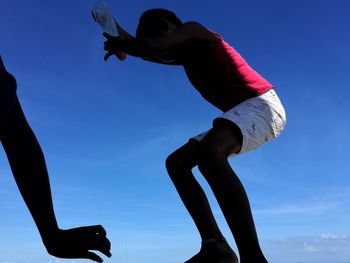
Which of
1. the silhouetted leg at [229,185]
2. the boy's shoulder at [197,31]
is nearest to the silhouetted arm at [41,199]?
the silhouetted leg at [229,185]

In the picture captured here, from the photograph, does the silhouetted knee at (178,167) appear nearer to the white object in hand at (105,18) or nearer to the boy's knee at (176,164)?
the boy's knee at (176,164)

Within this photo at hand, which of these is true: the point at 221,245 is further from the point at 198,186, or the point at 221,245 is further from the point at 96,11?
the point at 96,11

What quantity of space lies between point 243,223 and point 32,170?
3.87 ft

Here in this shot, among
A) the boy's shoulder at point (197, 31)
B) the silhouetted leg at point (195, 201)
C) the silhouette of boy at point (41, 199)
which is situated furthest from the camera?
the boy's shoulder at point (197, 31)

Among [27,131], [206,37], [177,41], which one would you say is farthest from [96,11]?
[27,131]

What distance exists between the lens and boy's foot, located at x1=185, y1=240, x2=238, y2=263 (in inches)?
95.7

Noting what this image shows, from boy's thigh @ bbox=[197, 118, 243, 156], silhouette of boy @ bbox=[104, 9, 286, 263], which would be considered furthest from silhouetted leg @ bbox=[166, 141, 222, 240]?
boy's thigh @ bbox=[197, 118, 243, 156]

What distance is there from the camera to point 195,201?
275cm

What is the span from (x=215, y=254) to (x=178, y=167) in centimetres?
66

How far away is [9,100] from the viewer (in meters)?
1.20

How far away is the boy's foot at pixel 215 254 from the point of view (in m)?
2.43

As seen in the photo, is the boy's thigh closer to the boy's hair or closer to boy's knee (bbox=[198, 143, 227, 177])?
boy's knee (bbox=[198, 143, 227, 177])

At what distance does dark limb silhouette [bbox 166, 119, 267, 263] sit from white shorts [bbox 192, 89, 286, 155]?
62 mm

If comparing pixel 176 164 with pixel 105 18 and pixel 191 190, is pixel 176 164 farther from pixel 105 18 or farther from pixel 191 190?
pixel 105 18
